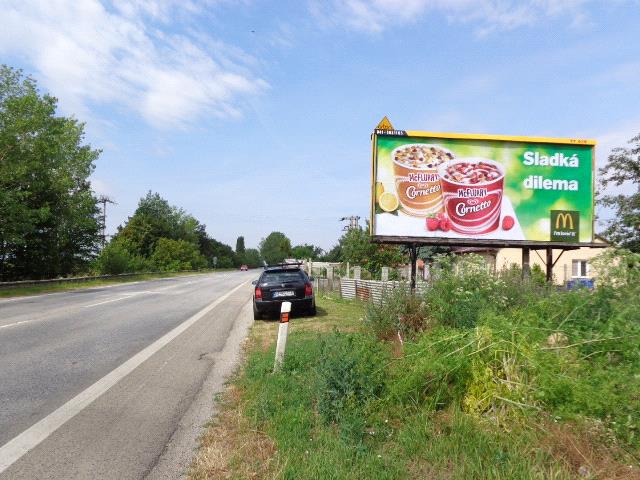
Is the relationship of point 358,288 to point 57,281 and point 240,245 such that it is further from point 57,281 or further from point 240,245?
point 240,245

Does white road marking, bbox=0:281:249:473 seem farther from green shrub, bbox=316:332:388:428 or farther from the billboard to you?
the billboard

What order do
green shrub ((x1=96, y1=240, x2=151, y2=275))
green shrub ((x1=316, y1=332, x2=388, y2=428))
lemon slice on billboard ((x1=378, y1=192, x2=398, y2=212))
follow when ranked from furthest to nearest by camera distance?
green shrub ((x1=96, y1=240, x2=151, y2=275)), lemon slice on billboard ((x1=378, y1=192, x2=398, y2=212)), green shrub ((x1=316, y1=332, x2=388, y2=428))

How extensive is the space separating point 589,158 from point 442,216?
15.9ft

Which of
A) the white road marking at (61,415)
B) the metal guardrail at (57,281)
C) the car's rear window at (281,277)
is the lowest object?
the white road marking at (61,415)

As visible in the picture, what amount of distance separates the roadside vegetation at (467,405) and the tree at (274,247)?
158088mm

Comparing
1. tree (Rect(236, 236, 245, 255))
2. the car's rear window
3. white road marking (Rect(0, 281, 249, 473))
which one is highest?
tree (Rect(236, 236, 245, 255))

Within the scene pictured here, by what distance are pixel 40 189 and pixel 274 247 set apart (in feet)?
491

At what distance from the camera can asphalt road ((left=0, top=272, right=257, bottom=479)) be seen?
151 inches

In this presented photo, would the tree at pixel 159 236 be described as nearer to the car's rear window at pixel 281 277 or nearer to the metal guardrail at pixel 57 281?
the metal guardrail at pixel 57 281

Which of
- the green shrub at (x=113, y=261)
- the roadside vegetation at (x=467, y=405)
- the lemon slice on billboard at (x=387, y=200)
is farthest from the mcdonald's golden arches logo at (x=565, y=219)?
the green shrub at (x=113, y=261)

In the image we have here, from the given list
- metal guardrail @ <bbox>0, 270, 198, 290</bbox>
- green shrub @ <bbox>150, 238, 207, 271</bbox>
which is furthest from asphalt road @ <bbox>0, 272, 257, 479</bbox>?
green shrub @ <bbox>150, 238, 207, 271</bbox>

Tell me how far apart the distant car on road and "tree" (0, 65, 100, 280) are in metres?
19.3

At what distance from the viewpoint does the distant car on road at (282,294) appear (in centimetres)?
1320

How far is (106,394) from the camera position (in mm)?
5719
